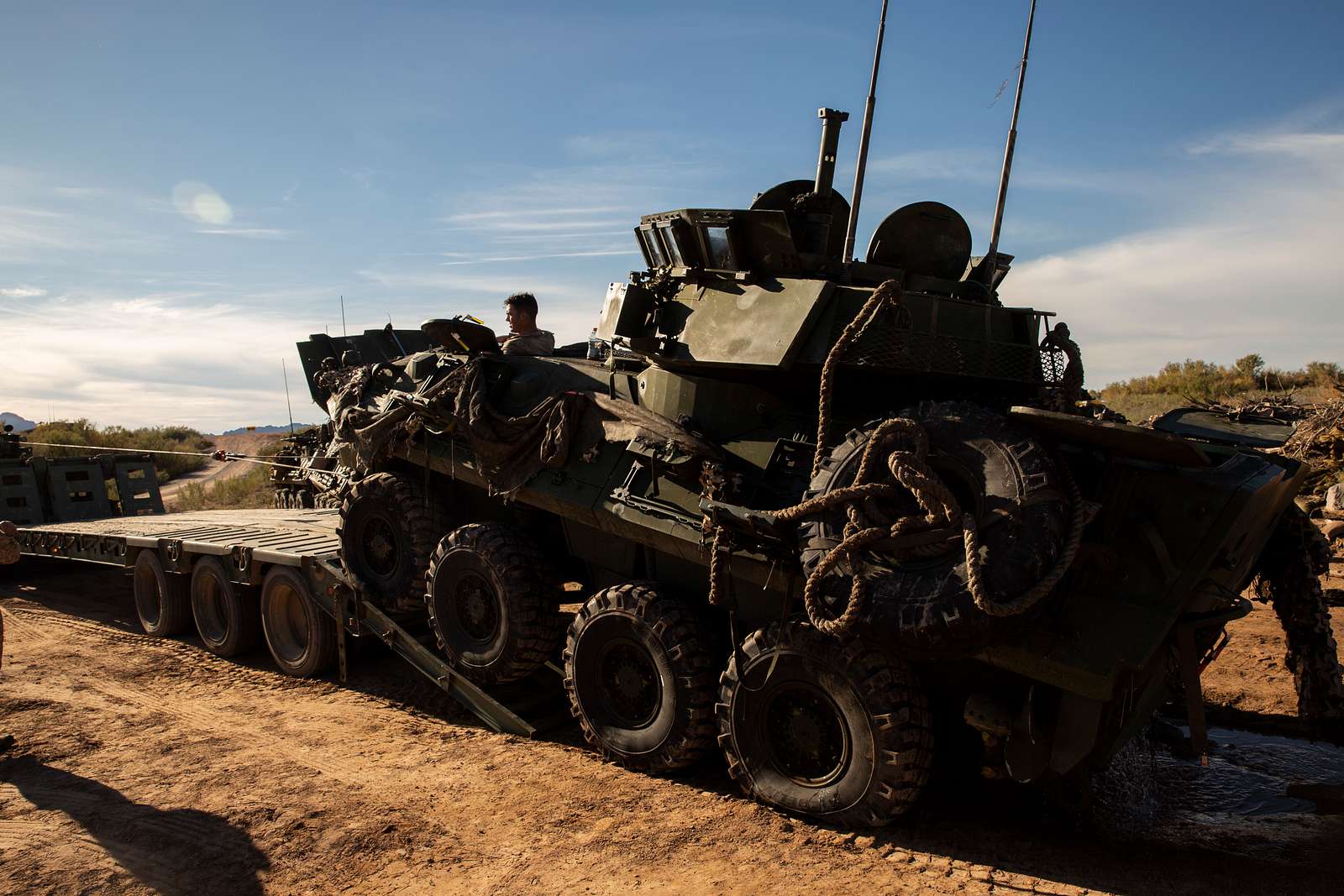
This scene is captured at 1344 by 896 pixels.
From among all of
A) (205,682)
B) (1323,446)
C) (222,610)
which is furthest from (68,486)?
(1323,446)

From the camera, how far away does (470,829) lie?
5531mm

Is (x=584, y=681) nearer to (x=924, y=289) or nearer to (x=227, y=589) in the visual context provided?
(x=924, y=289)

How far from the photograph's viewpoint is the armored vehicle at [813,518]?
464cm

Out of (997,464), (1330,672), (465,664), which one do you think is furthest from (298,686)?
(1330,672)

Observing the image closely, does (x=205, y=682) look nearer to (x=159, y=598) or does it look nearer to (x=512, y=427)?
(x=159, y=598)

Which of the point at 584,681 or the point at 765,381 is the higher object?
the point at 765,381

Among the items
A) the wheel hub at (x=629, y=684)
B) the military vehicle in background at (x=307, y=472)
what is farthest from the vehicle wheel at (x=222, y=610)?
the wheel hub at (x=629, y=684)

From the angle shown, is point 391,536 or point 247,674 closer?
point 391,536

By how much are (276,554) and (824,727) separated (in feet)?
17.8

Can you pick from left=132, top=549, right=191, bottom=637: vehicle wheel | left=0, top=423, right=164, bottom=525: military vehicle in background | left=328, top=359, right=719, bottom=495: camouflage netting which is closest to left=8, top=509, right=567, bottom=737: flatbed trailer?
left=132, top=549, right=191, bottom=637: vehicle wheel

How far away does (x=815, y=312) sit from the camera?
571 centimetres

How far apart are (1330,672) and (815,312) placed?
396 centimetres

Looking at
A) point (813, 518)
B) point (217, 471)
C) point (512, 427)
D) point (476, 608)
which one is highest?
point (512, 427)

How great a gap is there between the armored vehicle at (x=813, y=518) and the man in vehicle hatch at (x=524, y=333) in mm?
229
